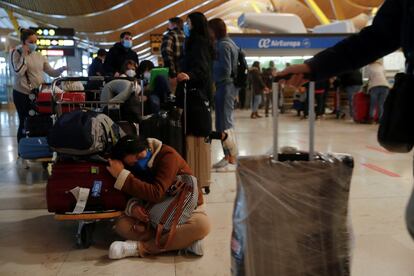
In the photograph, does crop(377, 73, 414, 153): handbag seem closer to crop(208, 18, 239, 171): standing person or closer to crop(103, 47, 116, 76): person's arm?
crop(208, 18, 239, 171): standing person

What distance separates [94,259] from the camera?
2635 millimetres

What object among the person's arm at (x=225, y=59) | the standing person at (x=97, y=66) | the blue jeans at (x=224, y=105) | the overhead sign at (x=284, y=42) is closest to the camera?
the person's arm at (x=225, y=59)

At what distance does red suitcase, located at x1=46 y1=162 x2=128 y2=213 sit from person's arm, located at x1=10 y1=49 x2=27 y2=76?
327 cm

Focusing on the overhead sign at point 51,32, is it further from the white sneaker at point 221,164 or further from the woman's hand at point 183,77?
the woman's hand at point 183,77

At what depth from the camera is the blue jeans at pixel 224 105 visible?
5016 mm

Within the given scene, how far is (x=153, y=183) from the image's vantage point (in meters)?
2.63

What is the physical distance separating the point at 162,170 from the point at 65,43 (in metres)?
13.1

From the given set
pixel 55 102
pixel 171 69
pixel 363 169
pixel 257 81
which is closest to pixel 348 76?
pixel 257 81

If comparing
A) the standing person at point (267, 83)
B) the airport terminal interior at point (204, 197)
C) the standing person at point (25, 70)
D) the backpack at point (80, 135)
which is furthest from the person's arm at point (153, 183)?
the standing person at point (267, 83)

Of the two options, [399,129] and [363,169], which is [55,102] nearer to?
[399,129]

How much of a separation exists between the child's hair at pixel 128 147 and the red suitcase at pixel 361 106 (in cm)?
899

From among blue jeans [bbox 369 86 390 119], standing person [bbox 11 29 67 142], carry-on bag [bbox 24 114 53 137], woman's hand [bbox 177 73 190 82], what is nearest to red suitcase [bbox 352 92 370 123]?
blue jeans [bbox 369 86 390 119]

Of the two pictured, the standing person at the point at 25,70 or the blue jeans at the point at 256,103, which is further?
the blue jeans at the point at 256,103

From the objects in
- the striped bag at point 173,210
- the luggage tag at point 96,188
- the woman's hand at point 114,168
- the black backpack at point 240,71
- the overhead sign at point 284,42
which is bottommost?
the striped bag at point 173,210
